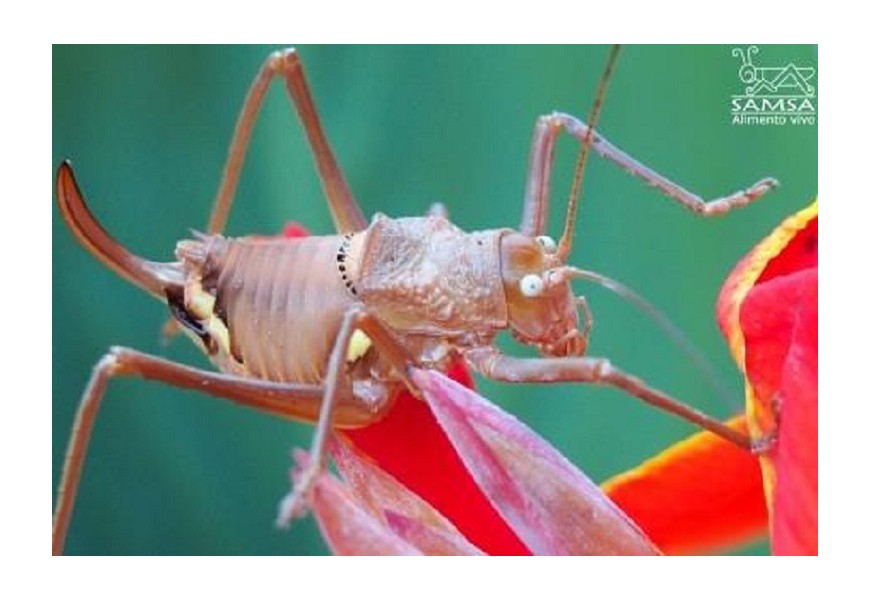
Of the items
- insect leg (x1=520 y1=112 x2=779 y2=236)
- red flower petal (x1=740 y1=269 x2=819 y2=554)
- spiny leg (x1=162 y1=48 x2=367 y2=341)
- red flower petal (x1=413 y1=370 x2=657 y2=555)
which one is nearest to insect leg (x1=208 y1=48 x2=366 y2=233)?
spiny leg (x1=162 y1=48 x2=367 y2=341)

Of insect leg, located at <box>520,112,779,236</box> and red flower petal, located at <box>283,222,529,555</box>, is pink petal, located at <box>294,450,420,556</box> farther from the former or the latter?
insect leg, located at <box>520,112,779,236</box>

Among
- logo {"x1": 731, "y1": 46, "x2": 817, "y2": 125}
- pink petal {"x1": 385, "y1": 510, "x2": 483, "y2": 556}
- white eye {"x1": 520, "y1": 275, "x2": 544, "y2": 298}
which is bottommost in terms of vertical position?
pink petal {"x1": 385, "y1": 510, "x2": 483, "y2": 556}

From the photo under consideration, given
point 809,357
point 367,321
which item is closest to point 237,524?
point 367,321

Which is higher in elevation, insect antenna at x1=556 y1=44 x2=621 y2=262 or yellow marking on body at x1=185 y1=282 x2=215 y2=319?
insect antenna at x1=556 y1=44 x2=621 y2=262

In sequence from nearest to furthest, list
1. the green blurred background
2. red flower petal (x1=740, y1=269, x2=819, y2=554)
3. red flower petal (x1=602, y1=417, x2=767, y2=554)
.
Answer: red flower petal (x1=740, y1=269, x2=819, y2=554)
red flower petal (x1=602, y1=417, x2=767, y2=554)
the green blurred background

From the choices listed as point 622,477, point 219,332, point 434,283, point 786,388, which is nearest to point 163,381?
point 219,332

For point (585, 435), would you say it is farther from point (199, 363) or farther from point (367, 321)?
point (199, 363)

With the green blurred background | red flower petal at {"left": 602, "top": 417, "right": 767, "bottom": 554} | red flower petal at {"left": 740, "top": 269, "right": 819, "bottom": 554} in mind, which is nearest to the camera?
red flower petal at {"left": 740, "top": 269, "right": 819, "bottom": 554}
